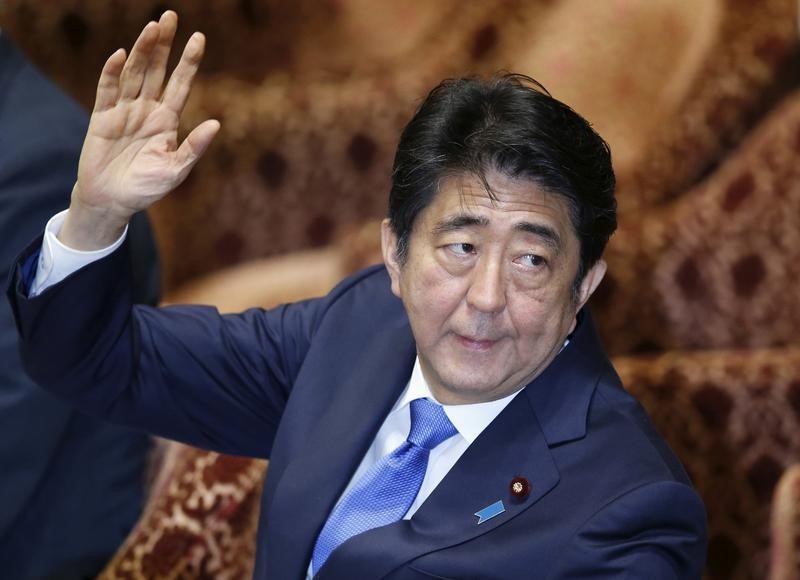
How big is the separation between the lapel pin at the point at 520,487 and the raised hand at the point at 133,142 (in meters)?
0.58

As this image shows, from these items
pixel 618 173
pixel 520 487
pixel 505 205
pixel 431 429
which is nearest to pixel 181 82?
pixel 505 205

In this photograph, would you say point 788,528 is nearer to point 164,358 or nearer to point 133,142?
point 164,358

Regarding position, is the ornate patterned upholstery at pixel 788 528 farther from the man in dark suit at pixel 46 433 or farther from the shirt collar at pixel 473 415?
the man in dark suit at pixel 46 433

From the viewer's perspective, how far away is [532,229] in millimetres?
1435

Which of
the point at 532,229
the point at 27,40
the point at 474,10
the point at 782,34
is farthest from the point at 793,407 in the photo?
the point at 27,40

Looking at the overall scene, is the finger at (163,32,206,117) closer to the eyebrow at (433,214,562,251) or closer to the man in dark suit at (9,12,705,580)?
the man in dark suit at (9,12,705,580)

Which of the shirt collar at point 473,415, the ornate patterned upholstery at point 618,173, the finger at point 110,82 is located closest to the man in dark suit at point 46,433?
the ornate patterned upholstery at point 618,173

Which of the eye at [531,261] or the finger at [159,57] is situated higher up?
the finger at [159,57]

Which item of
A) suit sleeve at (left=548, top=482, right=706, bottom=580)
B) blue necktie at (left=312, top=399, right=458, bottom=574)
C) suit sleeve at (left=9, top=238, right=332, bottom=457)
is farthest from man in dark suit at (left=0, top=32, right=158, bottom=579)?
suit sleeve at (left=548, top=482, right=706, bottom=580)

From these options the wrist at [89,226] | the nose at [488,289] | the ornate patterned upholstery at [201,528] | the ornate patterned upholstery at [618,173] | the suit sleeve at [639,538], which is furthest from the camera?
the ornate patterned upholstery at [618,173]

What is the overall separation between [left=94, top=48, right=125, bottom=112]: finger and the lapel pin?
2.33 feet

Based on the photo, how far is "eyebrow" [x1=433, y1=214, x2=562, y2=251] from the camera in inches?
56.4

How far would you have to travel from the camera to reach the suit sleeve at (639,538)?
1318 millimetres

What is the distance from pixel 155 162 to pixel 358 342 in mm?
411
